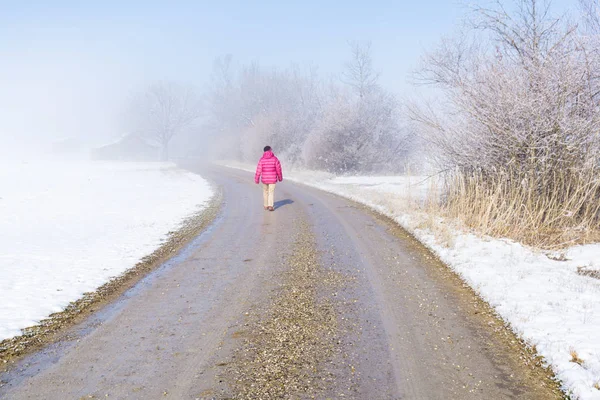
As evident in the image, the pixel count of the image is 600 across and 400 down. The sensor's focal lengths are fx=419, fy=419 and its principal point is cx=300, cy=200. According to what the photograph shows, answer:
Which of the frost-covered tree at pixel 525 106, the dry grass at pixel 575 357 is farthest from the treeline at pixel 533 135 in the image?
the dry grass at pixel 575 357

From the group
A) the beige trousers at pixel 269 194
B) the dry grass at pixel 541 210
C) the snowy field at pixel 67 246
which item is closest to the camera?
the snowy field at pixel 67 246

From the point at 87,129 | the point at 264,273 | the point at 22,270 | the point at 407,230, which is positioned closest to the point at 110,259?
the point at 22,270

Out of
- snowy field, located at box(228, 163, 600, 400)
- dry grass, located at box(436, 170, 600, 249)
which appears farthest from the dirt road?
dry grass, located at box(436, 170, 600, 249)

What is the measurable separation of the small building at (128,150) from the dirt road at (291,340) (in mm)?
78849

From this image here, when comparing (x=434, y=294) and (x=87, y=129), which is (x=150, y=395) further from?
(x=87, y=129)

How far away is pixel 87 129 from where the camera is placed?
125m

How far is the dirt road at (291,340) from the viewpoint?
3.40 m

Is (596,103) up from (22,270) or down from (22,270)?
up

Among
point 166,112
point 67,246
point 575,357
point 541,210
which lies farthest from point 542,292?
point 166,112

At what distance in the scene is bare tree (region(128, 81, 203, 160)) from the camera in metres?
77.4

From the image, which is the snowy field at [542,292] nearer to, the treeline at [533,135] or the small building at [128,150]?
the treeline at [533,135]

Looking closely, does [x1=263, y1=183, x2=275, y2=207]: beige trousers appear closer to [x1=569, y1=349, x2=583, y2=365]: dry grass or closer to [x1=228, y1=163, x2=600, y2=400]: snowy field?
[x1=228, y1=163, x2=600, y2=400]: snowy field

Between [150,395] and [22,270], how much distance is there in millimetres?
5146

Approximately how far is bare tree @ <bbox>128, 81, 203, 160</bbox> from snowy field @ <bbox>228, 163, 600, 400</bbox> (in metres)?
73.4
